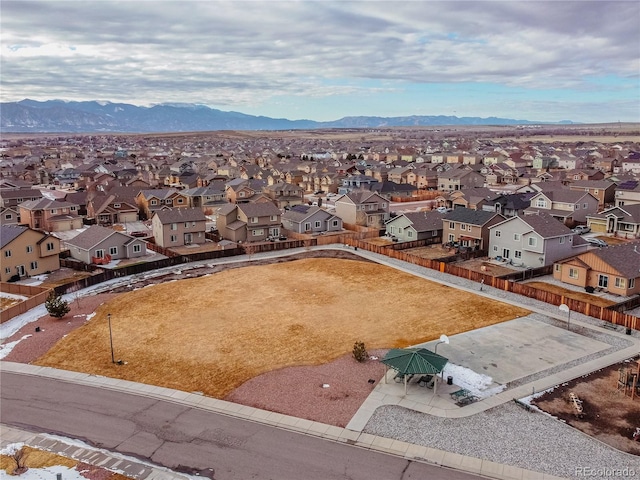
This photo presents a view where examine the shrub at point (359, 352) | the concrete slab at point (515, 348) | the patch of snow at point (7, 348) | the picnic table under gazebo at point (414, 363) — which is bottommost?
the patch of snow at point (7, 348)

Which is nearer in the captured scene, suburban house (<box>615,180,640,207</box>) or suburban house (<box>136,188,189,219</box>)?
suburban house (<box>615,180,640,207</box>)

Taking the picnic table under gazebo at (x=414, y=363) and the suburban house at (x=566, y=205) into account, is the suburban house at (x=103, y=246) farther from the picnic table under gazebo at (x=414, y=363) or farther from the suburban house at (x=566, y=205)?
the suburban house at (x=566, y=205)

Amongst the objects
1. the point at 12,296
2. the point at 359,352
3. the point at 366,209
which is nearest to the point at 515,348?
the point at 359,352

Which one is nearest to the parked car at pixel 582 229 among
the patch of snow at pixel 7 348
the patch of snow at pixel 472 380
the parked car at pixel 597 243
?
the parked car at pixel 597 243

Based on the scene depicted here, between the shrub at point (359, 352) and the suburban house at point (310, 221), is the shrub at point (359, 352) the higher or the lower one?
the lower one

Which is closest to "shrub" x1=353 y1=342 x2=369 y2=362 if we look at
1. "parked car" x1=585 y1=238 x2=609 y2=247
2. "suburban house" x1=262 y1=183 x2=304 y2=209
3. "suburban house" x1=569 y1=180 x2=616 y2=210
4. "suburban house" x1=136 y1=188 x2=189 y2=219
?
"parked car" x1=585 y1=238 x2=609 y2=247

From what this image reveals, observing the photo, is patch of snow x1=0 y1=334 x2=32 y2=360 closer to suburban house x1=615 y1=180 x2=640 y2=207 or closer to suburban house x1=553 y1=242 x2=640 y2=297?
suburban house x1=553 y1=242 x2=640 y2=297

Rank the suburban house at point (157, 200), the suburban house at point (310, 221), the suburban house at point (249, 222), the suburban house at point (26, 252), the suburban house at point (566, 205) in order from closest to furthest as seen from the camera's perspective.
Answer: the suburban house at point (26, 252) → the suburban house at point (249, 222) → the suburban house at point (310, 221) → the suburban house at point (566, 205) → the suburban house at point (157, 200)
